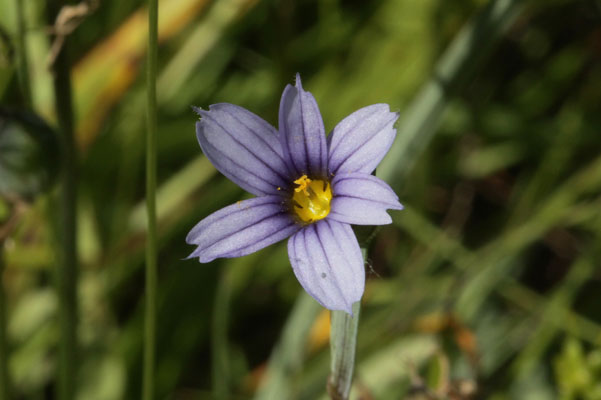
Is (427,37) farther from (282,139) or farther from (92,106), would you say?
(282,139)

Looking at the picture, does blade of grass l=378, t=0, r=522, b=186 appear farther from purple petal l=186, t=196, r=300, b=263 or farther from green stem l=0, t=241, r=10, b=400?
green stem l=0, t=241, r=10, b=400

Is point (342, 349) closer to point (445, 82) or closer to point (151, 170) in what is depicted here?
point (151, 170)

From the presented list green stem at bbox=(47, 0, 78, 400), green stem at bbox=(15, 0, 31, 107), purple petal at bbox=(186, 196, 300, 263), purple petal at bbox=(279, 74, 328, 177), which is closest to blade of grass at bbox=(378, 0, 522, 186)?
purple petal at bbox=(279, 74, 328, 177)

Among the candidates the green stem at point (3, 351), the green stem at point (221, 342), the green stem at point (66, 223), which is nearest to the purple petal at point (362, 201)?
the green stem at point (66, 223)

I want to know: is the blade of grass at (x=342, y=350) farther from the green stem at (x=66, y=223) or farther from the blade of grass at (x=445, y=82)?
the green stem at (x=66, y=223)

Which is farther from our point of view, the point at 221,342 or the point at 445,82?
the point at 221,342

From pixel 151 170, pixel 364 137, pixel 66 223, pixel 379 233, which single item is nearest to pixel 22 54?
pixel 66 223
